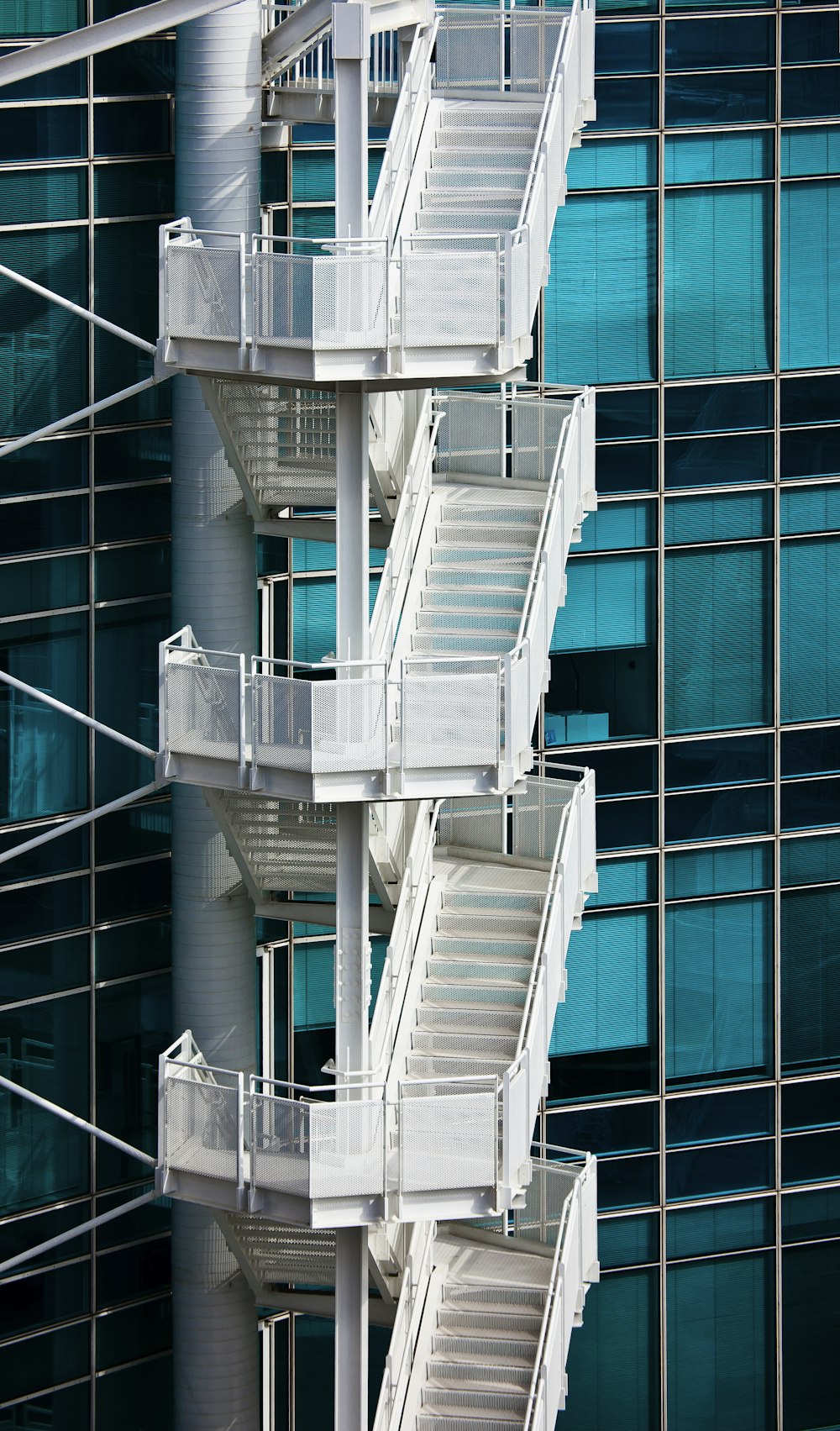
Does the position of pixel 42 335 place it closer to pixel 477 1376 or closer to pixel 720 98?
pixel 720 98

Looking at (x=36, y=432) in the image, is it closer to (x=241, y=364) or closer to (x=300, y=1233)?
(x=241, y=364)

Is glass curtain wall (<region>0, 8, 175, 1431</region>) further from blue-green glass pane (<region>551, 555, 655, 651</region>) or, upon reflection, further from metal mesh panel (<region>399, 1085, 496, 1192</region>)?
→ metal mesh panel (<region>399, 1085, 496, 1192</region>)

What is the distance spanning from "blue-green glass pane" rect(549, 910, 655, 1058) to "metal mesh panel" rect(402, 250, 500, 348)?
1097 centimetres

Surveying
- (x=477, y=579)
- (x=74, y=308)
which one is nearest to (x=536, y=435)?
(x=477, y=579)

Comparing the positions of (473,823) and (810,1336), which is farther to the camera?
(810,1336)

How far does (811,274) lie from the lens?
3097 centimetres

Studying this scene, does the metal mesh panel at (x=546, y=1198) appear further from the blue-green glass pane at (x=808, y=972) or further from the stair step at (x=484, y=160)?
the stair step at (x=484, y=160)

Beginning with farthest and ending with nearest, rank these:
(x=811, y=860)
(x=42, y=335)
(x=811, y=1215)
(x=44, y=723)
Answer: (x=811, y=1215), (x=811, y=860), (x=44, y=723), (x=42, y=335)

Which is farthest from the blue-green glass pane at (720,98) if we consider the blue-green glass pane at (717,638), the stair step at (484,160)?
the stair step at (484,160)

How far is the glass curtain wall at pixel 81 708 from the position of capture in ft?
87.9

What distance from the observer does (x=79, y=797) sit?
1090 inches

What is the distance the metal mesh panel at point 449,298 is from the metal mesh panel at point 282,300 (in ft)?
2.39

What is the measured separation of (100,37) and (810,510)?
11276 mm

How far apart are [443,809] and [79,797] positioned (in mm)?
3530
